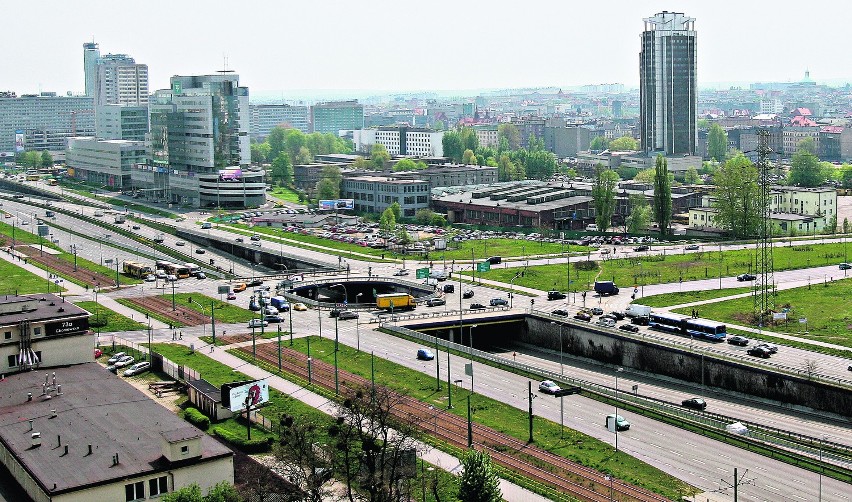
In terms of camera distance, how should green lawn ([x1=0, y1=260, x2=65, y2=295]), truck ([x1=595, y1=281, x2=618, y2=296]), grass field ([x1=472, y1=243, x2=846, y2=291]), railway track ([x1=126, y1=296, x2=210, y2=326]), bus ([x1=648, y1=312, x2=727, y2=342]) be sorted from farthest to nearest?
1. green lawn ([x1=0, y1=260, x2=65, y2=295])
2. grass field ([x1=472, y1=243, x2=846, y2=291])
3. truck ([x1=595, y1=281, x2=618, y2=296])
4. railway track ([x1=126, y1=296, x2=210, y2=326])
5. bus ([x1=648, y1=312, x2=727, y2=342])

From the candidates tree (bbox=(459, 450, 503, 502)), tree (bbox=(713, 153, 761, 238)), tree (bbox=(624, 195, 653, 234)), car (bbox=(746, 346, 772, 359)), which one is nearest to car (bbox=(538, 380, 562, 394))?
car (bbox=(746, 346, 772, 359))

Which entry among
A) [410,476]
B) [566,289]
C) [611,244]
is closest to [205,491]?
[410,476]

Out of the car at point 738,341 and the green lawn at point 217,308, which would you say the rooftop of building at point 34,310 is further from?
the car at point 738,341

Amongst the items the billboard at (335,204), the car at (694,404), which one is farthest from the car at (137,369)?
the billboard at (335,204)

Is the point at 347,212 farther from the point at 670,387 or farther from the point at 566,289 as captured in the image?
the point at 670,387

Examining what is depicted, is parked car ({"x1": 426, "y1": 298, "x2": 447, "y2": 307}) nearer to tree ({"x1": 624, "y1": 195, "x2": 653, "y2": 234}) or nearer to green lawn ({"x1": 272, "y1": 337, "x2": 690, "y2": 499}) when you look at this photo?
green lawn ({"x1": 272, "y1": 337, "x2": 690, "y2": 499})

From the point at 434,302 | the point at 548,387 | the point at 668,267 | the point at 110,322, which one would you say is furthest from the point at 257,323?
the point at 668,267
